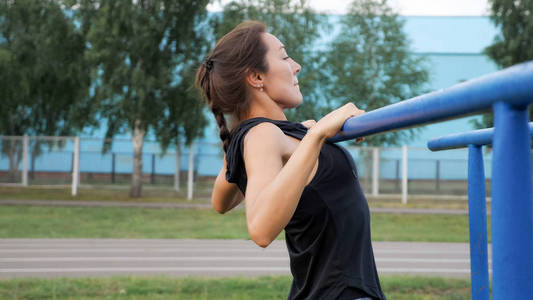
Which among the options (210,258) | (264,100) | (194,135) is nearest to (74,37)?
(194,135)

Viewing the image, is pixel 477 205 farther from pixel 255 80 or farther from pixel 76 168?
pixel 76 168

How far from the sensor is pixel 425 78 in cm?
2428

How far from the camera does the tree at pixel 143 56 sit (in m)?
16.5

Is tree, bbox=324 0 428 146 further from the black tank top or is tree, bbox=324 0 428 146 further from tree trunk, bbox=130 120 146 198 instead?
the black tank top

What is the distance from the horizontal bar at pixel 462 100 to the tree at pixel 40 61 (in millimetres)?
18356

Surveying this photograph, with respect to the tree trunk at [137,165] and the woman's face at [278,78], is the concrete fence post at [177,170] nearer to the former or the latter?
the tree trunk at [137,165]

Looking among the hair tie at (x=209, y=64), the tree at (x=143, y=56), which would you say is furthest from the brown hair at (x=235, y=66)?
the tree at (x=143, y=56)

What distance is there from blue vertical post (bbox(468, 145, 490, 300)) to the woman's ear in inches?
25.9

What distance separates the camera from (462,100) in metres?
0.87

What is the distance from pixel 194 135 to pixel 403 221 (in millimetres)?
7094

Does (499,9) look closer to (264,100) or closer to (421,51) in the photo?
(421,51)

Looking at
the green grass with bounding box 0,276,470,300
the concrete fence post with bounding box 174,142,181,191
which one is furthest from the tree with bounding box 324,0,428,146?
the green grass with bounding box 0,276,470,300

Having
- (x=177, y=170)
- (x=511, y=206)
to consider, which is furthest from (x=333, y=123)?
(x=177, y=170)

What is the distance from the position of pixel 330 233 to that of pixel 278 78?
51 cm
